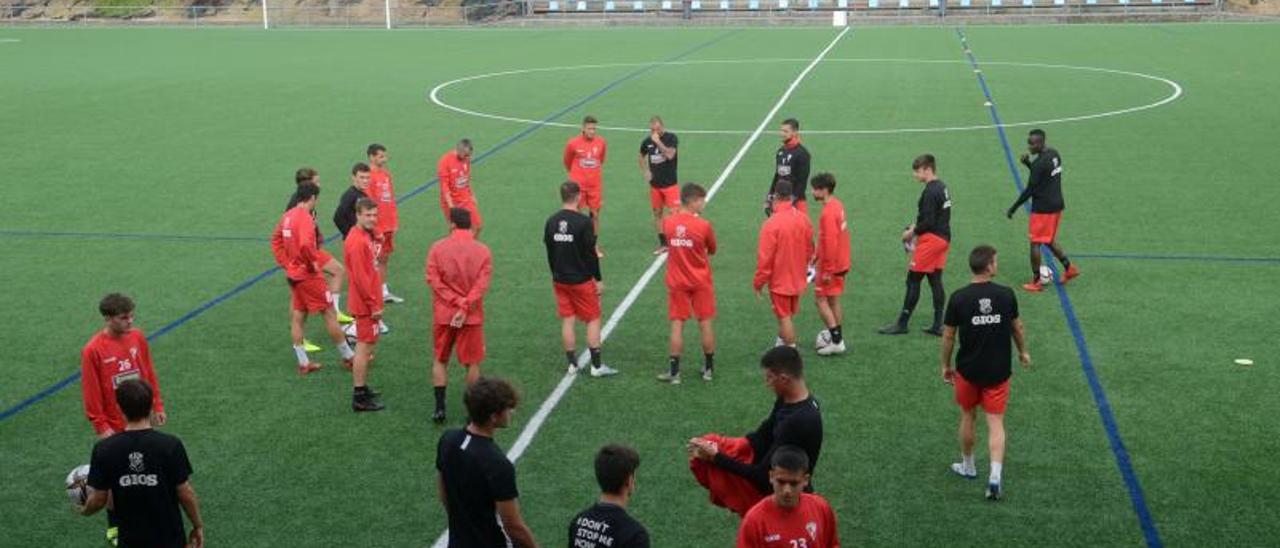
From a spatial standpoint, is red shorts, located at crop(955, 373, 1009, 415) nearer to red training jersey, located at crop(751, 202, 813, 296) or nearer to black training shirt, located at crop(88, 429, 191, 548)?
red training jersey, located at crop(751, 202, 813, 296)

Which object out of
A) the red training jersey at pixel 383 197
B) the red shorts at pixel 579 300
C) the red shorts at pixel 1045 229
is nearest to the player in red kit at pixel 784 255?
the red shorts at pixel 579 300

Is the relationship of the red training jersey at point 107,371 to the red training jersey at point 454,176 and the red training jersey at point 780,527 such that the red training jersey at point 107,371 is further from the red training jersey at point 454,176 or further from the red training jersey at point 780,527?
the red training jersey at point 454,176

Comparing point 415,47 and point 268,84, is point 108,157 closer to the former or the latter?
point 268,84

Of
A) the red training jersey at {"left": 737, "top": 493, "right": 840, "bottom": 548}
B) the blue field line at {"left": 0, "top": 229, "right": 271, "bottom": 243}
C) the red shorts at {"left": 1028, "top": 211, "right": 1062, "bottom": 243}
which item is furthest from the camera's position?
the blue field line at {"left": 0, "top": 229, "right": 271, "bottom": 243}

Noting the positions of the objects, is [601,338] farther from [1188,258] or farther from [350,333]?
[1188,258]

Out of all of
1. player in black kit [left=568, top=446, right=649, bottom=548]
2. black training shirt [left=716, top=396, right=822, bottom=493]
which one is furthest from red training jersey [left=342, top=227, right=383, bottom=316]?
player in black kit [left=568, top=446, right=649, bottom=548]

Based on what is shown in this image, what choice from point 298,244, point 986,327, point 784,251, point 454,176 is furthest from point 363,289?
point 986,327

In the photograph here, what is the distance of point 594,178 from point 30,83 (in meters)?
26.5

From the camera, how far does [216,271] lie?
57.2 ft

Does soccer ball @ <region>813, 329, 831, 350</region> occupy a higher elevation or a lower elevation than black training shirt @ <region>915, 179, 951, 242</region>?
lower

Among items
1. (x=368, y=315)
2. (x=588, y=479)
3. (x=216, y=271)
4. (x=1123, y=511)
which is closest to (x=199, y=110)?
(x=216, y=271)

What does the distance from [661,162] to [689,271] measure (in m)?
6.12

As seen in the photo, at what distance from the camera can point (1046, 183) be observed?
16.1m

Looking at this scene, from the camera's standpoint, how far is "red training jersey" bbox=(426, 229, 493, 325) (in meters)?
11.6
